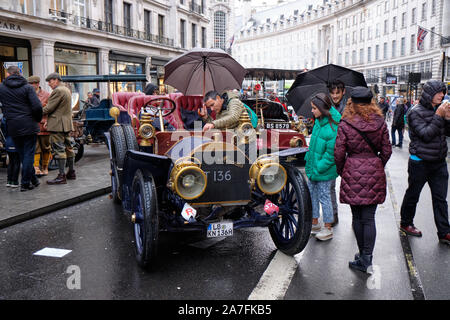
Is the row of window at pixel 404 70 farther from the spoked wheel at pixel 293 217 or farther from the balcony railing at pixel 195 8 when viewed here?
the spoked wheel at pixel 293 217

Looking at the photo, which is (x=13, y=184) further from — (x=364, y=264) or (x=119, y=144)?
(x=364, y=264)

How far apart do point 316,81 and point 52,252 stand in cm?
498

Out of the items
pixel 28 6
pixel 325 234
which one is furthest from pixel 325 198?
pixel 28 6

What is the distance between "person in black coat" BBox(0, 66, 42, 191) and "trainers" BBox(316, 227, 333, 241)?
17.2 ft

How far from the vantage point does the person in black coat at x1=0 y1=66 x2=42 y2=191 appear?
7262 mm

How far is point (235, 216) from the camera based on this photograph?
4.93 metres

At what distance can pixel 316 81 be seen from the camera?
7238 millimetres

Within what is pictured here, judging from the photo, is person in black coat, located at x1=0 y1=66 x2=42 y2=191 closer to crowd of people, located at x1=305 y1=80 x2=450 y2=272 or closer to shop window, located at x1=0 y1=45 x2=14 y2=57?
crowd of people, located at x1=305 y1=80 x2=450 y2=272

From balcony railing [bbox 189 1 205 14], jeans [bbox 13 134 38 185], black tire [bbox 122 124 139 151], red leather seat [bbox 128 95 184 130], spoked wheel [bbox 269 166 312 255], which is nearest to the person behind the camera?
spoked wheel [bbox 269 166 312 255]

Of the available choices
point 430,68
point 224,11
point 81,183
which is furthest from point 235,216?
point 224,11

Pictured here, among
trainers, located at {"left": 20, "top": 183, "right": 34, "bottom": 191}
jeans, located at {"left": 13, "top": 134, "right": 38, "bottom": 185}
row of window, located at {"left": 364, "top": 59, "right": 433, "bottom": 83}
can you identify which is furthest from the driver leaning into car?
row of window, located at {"left": 364, "top": 59, "right": 433, "bottom": 83}

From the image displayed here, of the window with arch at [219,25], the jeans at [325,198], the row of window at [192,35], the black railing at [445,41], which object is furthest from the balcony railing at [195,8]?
the jeans at [325,198]

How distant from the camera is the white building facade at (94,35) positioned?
19.8 meters

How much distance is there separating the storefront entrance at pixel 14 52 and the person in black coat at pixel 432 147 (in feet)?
62.3
